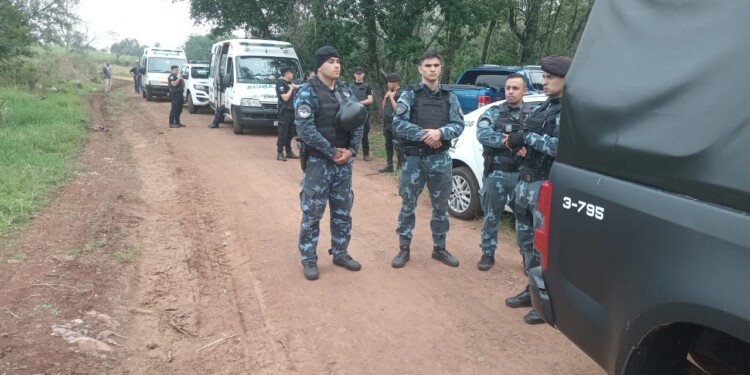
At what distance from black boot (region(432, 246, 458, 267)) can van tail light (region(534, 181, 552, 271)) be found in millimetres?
2585

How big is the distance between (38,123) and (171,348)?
433 inches

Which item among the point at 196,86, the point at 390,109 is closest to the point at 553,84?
the point at 390,109

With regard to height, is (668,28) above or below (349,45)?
below

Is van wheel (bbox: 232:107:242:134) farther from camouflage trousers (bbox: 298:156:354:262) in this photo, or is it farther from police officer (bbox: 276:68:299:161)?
camouflage trousers (bbox: 298:156:354:262)

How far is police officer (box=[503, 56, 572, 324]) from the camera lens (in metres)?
3.85

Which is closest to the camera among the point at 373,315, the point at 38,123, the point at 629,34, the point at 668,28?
the point at 668,28

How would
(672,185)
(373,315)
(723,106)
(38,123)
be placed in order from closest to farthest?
(723,106) → (672,185) → (373,315) → (38,123)

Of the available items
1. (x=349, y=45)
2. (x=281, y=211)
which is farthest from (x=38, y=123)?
(x=281, y=211)

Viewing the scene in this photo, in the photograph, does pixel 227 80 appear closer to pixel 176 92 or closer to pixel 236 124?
pixel 236 124

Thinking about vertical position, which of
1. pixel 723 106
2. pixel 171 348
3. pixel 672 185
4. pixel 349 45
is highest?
pixel 349 45

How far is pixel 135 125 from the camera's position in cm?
1472

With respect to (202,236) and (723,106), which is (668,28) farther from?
(202,236)

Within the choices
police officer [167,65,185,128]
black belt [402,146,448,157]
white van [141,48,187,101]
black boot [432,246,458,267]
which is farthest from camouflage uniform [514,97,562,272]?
white van [141,48,187,101]

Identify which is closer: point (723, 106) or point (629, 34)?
point (723, 106)
